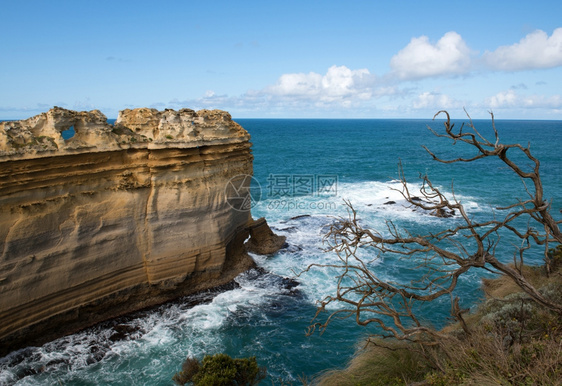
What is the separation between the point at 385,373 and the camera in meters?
7.64

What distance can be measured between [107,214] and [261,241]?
8106 mm

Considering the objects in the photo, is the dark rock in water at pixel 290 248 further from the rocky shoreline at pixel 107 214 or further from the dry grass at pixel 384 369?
the dry grass at pixel 384 369

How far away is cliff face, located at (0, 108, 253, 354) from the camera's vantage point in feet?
37.0

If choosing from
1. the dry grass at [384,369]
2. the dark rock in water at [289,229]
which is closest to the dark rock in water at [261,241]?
the dark rock in water at [289,229]

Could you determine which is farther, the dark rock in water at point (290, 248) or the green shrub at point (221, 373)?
the dark rock in water at point (290, 248)

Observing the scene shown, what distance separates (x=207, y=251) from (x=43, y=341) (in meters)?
5.94

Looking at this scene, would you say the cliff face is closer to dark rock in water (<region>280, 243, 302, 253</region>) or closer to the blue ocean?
the blue ocean

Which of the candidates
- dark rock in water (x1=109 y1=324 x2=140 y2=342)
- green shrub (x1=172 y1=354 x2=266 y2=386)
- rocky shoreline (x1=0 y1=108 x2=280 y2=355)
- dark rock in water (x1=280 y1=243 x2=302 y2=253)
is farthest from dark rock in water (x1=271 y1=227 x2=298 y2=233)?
green shrub (x1=172 y1=354 x2=266 y2=386)

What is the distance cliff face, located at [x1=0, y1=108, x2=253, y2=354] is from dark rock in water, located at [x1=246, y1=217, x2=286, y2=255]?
2.76 meters

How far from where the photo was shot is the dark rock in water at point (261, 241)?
62.0ft

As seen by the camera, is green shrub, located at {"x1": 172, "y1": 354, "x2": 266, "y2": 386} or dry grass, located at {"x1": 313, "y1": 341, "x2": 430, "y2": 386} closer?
dry grass, located at {"x1": 313, "y1": 341, "x2": 430, "y2": 386}

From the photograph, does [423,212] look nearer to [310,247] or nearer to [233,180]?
[310,247]

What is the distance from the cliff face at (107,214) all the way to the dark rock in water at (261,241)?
9.06 feet

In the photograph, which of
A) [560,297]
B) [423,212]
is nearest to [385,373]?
[560,297]
